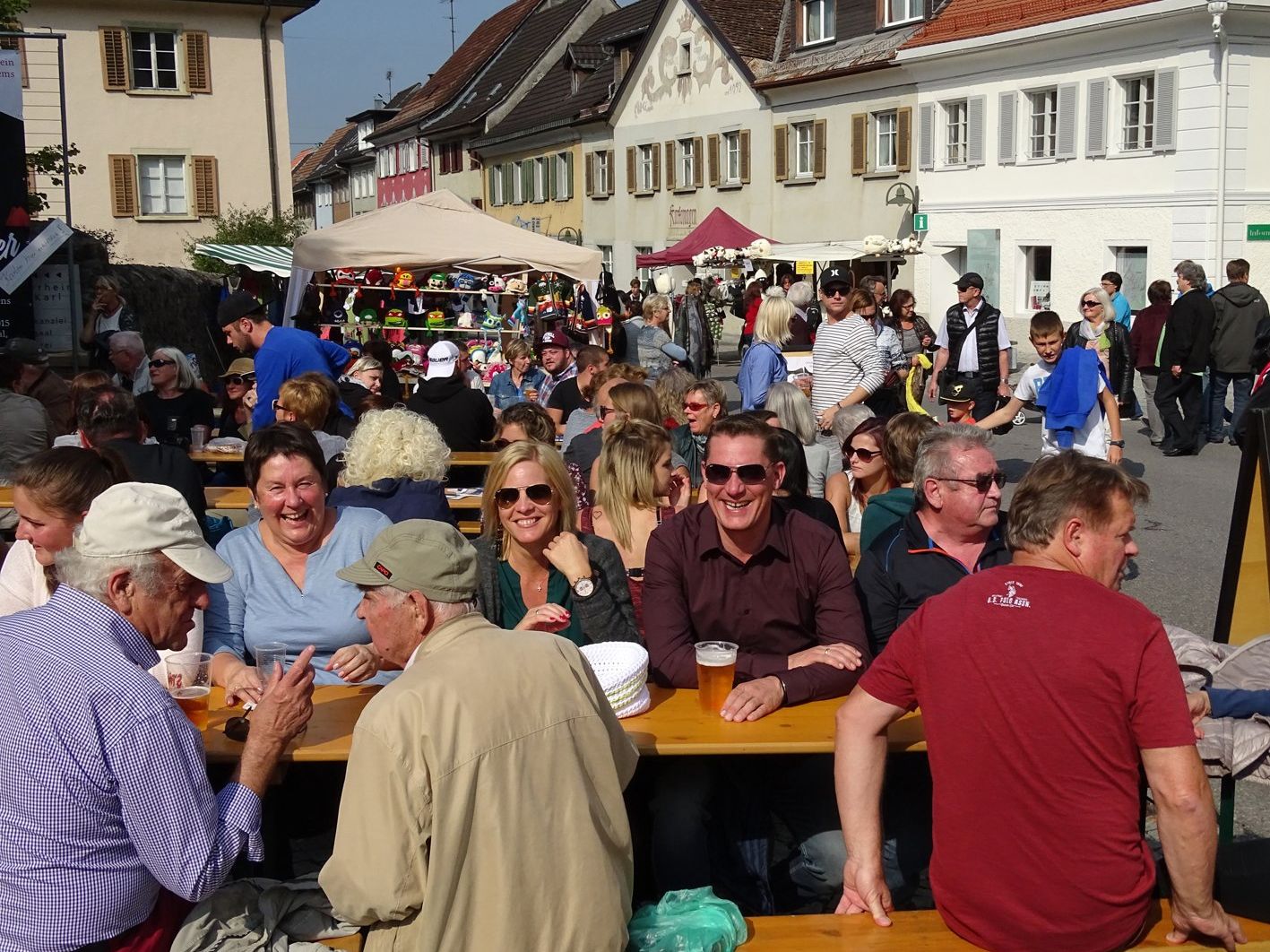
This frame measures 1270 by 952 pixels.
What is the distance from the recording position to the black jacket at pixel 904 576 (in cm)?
455

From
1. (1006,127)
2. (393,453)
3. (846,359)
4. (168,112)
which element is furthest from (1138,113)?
(393,453)

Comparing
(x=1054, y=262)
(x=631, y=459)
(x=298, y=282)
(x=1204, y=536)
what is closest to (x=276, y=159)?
(x=1054, y=262)

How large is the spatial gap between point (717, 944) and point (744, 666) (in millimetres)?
1069

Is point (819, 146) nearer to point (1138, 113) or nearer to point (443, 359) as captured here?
point (1138, 113)

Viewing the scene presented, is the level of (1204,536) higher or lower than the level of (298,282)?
lower

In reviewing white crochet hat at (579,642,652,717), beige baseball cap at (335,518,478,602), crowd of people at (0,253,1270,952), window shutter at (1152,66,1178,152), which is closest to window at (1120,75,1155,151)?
window shutter at (1152,66,1178,152)

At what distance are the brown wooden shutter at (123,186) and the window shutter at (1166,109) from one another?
24.4m

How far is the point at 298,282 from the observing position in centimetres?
1457

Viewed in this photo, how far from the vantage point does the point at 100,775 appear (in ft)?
9.13

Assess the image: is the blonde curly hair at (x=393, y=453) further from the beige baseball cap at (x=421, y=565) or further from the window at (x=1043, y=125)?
the window at (x=1043, y=125)

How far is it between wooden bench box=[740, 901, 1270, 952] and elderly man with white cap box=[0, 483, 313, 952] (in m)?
1.29

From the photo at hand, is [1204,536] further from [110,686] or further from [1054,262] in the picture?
[1054,262]

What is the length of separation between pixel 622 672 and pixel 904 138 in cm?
2971

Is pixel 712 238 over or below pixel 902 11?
below
